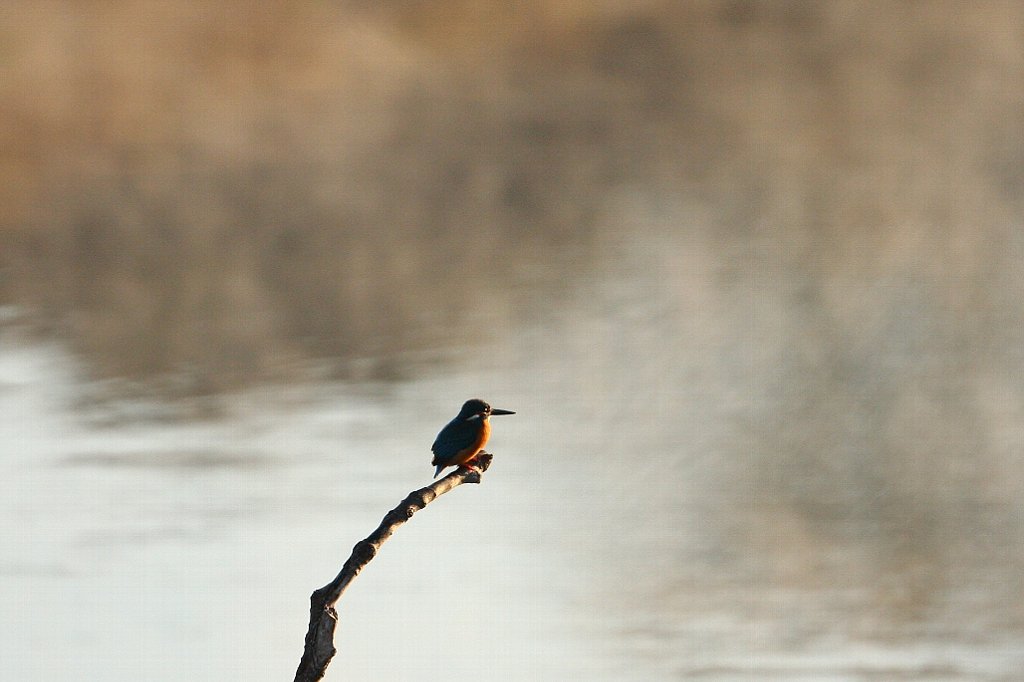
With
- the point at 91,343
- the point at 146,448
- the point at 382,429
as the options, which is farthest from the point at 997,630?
the point at 91,343

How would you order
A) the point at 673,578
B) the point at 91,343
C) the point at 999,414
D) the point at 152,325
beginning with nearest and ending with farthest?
1. the point at 673,578
2. the point at 999,414
3. the point at 91,343
4. the point at 152,325

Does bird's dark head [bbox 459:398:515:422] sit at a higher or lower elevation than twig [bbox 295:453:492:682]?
higher

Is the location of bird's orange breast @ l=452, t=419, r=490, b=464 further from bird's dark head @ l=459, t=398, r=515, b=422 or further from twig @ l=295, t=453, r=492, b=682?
twig @ l=295, t=453, r=492, b=682

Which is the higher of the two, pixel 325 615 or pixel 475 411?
pixel 475 411

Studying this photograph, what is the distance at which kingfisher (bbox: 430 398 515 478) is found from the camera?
4.87 m

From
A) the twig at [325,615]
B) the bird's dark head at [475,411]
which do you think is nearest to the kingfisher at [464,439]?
the bird's dark head at [475,411]

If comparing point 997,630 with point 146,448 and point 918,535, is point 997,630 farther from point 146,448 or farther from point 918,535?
point 146,448

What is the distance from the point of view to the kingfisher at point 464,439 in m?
4.87

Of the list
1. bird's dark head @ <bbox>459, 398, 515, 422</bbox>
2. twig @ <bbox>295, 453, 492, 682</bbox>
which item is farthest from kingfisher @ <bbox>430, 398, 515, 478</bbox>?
twig @ <bbox>295, 453, 492, 682</bbox>

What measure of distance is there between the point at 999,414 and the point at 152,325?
33.5 ft

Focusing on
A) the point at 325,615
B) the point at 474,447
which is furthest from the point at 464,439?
the point at 325,615

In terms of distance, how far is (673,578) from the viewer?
462 inches

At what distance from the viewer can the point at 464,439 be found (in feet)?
16.0

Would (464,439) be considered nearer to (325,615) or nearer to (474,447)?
(474,447)
